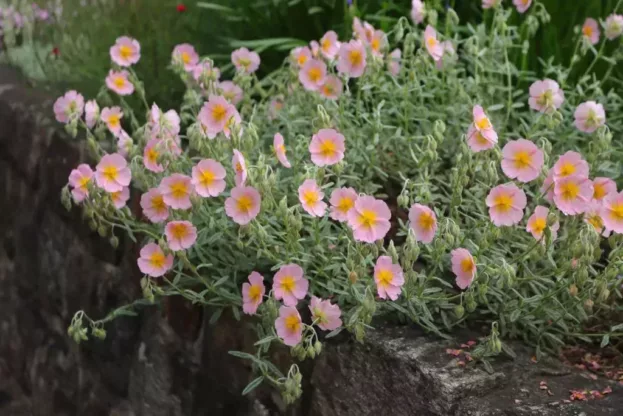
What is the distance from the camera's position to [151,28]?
341cm

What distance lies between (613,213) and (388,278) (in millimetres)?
453

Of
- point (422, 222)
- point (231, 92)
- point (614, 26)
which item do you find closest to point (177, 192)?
point (422, 222)

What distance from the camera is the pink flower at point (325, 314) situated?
1.71 m

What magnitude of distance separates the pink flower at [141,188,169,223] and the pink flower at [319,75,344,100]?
0.57 m

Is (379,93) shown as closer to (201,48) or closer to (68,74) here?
(201,48)

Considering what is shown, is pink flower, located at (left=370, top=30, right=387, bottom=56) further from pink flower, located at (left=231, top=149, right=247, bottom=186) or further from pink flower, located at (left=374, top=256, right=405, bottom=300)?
pink flower, located at (left=374, top=256, right=405, bottom=300)

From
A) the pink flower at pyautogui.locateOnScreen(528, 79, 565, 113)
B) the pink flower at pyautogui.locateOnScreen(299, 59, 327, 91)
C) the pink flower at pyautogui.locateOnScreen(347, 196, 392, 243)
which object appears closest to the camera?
the pink flower at pyautogui.locateOnScreen(347, 196, 392, 243)

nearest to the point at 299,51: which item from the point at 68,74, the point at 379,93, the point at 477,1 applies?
the point at 379,93

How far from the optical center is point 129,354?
2.47m

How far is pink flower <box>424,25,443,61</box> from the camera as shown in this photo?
7.29 feet

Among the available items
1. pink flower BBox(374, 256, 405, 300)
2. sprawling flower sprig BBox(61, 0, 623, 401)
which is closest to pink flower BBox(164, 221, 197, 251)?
sprawling flower sprig BBox(61, 0, 623, 401)

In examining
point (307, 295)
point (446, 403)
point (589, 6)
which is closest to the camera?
point (446, 403)

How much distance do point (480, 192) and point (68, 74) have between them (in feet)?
7.07

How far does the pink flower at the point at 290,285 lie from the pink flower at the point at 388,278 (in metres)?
0.16
